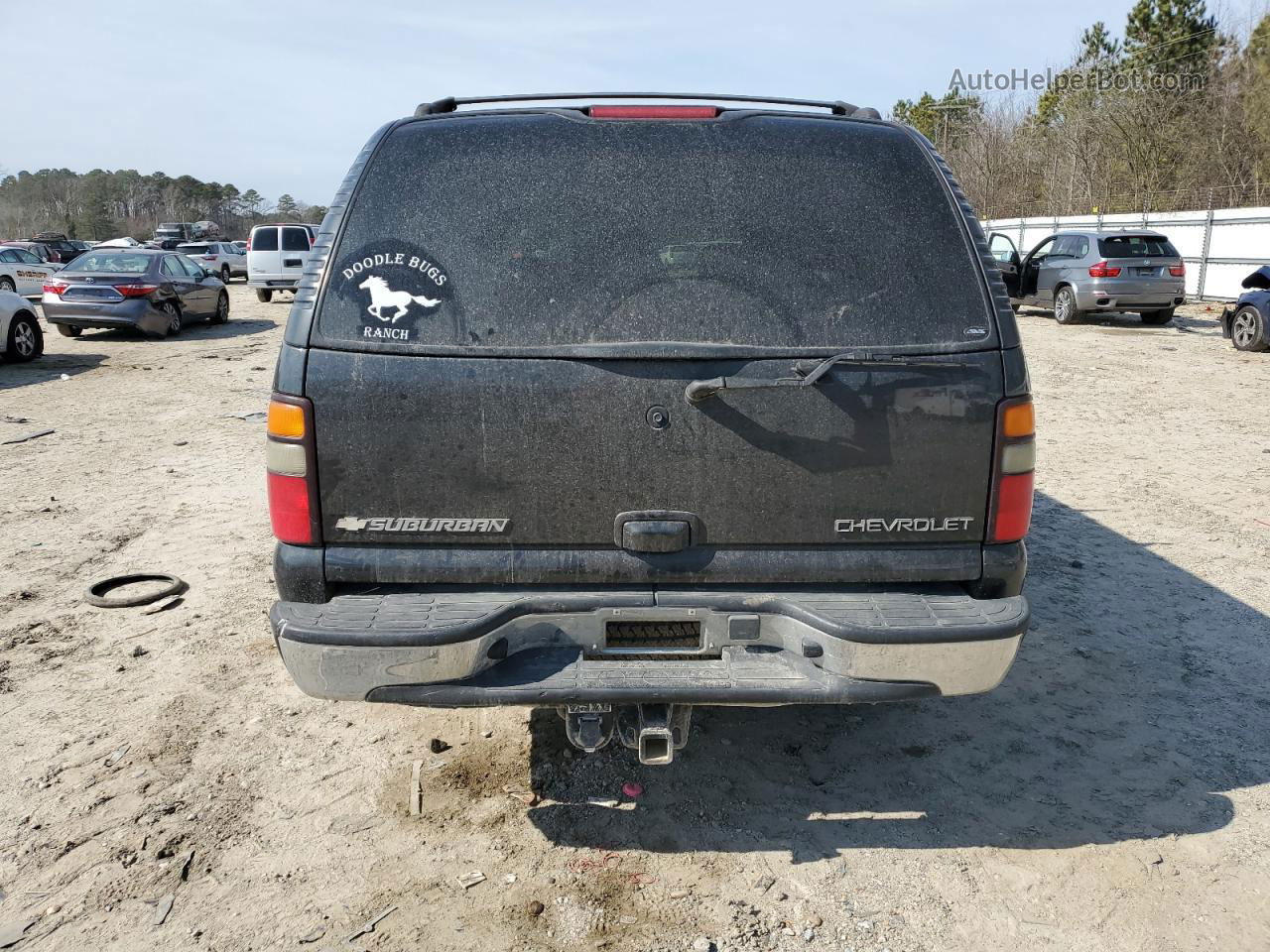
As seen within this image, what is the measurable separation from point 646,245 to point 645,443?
0.60 metres

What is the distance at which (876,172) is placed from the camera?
3.00m

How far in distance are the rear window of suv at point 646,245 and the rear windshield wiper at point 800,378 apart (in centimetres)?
6

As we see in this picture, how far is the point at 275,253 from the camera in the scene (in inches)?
998

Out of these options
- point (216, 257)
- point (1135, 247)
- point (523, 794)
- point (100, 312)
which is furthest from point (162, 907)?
point (216, 257)

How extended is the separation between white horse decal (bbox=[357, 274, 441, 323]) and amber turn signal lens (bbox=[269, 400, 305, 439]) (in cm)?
36

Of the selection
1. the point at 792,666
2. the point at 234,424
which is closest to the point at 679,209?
the point at 792,666

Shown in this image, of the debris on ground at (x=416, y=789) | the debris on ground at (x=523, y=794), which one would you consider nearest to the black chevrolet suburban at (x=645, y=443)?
the debris on ground at (x=523, y=794)

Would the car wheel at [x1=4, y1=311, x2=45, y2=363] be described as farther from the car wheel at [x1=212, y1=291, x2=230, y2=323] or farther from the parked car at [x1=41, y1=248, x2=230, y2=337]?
the car wheel at [x1=212, y1=291, x2=230, y2=323]

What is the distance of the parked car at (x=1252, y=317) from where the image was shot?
14.4 metres

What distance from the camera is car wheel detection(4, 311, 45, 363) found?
45.0 ft

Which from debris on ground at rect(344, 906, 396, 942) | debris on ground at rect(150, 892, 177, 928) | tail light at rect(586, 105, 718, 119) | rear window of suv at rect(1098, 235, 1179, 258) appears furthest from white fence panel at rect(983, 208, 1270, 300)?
debris on ground at rect(150, 892, 177, 928)

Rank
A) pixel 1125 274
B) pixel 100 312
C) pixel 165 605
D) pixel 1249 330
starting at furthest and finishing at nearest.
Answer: pixel 1125 274, pixel 100 312, pixel 1249 330, pixel 165 605

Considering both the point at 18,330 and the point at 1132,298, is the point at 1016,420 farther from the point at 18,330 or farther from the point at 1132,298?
the point at 1132,298

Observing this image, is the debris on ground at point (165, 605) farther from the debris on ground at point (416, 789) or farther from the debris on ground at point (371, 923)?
the debris on ground at point (371, 923)
